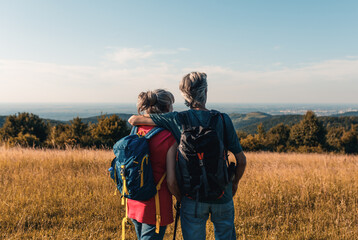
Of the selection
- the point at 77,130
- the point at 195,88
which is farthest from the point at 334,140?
the point at 195,88

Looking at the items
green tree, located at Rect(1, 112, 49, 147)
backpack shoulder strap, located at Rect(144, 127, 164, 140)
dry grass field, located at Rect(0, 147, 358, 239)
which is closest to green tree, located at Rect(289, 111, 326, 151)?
dry grass field, located at Rect(0, 147, 358, 239)

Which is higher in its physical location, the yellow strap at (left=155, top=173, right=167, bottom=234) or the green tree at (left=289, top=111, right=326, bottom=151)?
the yellow strap at (left=155, top=173, right=167, bottom=234)

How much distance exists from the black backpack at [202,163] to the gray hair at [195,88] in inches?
11.6

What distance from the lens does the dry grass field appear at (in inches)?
139

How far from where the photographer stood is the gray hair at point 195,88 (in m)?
2.03

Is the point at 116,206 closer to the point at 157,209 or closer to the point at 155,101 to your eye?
the point at 157,209

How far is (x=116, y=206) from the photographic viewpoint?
14.2 ft

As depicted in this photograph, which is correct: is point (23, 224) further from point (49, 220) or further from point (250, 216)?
point (250, 216)

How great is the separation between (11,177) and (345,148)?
4199cm

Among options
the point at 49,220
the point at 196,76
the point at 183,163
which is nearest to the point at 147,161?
the point at 183,163

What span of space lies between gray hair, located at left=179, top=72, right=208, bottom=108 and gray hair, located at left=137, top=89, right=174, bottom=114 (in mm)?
176

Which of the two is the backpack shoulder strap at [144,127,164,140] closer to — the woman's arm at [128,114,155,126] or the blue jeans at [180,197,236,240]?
the woman's arm at [128,114,155,126]

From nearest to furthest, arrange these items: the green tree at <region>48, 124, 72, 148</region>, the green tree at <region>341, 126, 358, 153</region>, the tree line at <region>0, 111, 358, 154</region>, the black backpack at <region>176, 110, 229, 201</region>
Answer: the black backpack at <region>176, 110, 229, 201</region> < the green tree at <region>48, 124, 72, 148</region> < the tree line at <region>0, 111, 358, 154</region> < the green tree at <region>341, 126, 358, 153</region>

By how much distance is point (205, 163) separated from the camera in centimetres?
184
